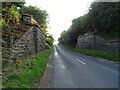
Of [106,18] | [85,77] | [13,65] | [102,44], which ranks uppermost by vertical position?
[106,18]

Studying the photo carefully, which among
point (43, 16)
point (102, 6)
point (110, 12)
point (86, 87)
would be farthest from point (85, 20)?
point (86, 87)

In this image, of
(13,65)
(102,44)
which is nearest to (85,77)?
(13,65)

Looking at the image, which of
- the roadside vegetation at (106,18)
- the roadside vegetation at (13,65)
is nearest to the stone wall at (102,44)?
the roadside vegetation at (106,18)

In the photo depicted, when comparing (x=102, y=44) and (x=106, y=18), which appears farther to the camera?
(x=102, y=44)

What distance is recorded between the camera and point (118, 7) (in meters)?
16.6

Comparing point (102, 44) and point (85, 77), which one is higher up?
point (102, 44)

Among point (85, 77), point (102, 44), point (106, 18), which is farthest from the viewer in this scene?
point (102, 44)

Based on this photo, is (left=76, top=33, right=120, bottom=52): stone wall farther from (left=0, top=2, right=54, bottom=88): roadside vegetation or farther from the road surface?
(left=0, top=2, right=54, bottom=88): roadside vegetation

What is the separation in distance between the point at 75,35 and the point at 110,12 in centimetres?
1849

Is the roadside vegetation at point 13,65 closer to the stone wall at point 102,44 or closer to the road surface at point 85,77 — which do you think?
the road surface at point 85,77

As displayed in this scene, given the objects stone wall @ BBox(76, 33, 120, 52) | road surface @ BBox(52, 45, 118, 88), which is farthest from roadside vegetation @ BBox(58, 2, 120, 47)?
road surface @ BBox(52, 45, 118, 88)

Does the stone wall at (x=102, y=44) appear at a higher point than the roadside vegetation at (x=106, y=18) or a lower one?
lower

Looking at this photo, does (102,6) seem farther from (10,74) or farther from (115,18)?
(10,74)

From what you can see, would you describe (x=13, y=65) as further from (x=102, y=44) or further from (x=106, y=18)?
(x=102, y=44)
